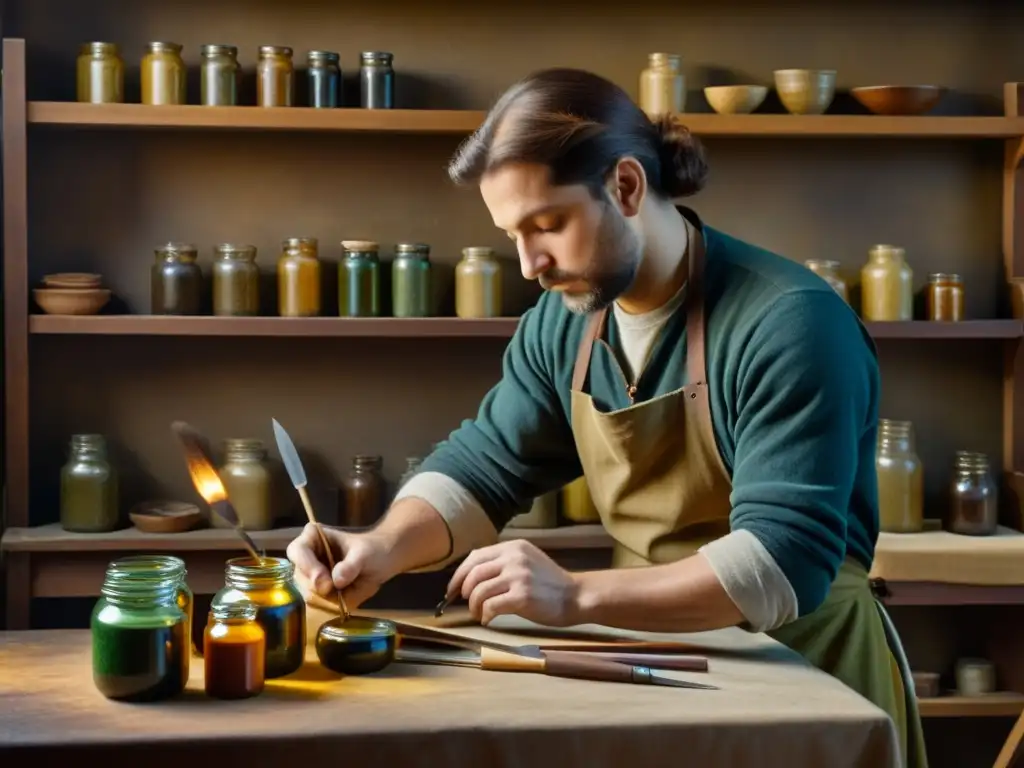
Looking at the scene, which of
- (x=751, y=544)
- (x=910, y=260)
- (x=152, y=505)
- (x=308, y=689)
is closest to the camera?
(x=308, y=689)

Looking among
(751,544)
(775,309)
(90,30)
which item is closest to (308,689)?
(751,544)

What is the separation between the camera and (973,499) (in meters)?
3.33

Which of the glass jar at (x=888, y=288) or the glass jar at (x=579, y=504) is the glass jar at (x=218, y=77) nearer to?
the glass jar at (x=579, y=504)

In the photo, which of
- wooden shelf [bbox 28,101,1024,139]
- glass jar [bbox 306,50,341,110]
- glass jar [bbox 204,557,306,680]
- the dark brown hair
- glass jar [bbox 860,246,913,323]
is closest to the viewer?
A: glass jar [bbox 204,557,306,680]

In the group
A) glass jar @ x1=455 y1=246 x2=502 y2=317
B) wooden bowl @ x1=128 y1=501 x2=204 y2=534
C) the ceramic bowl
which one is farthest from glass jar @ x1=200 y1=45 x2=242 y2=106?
the ceramic bowl

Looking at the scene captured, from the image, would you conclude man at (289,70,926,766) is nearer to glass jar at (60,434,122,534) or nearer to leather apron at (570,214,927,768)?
leather apron at (570,214,927,768)

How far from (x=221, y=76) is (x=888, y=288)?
1650 mm

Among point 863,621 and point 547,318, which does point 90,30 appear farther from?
point 863,621

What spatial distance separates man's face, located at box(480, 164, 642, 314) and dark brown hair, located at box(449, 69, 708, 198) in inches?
0.8

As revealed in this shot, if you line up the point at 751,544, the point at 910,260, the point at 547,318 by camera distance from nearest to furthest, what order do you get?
the point at 751,544 < the point at 547,318 < the point at 910,260

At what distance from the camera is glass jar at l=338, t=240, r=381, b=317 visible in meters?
3.27

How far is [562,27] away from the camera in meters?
3.42

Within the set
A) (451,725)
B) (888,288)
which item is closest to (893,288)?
(888,288)

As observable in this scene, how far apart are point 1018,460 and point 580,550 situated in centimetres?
116
